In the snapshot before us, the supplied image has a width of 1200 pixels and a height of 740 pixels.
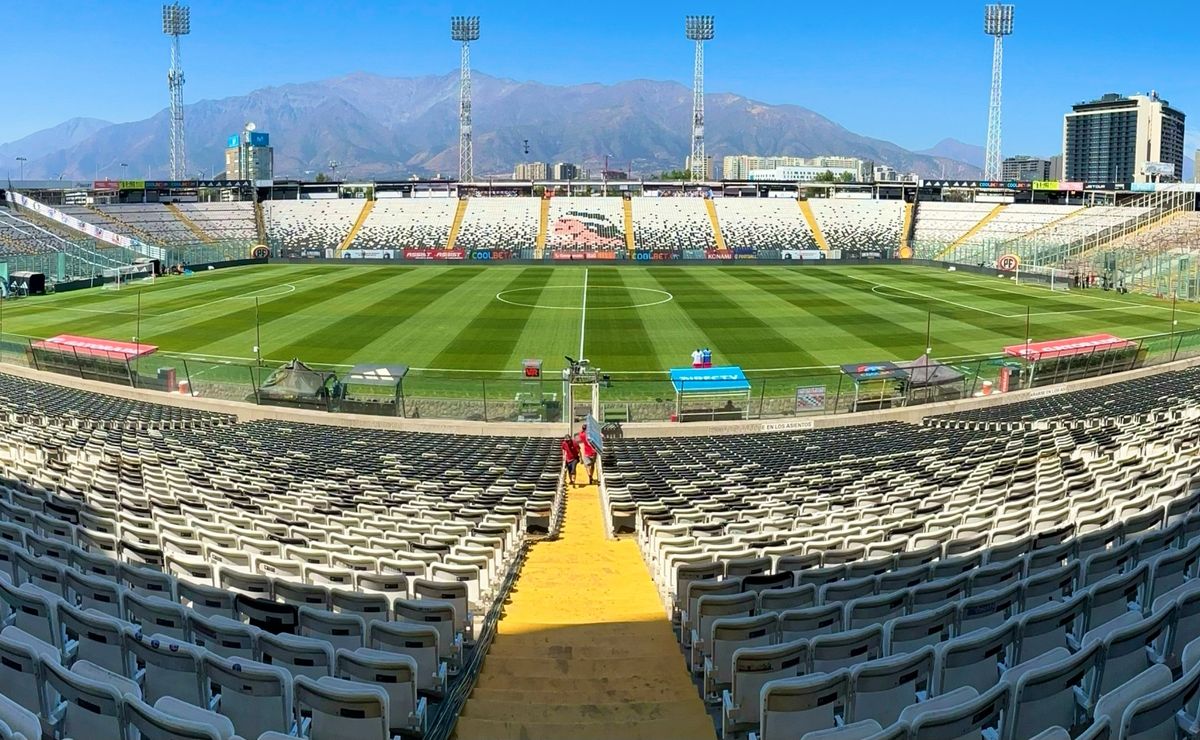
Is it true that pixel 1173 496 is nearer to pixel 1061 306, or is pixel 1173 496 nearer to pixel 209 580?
pixel 209 580

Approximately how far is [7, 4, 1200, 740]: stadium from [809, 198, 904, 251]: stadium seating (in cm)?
5002

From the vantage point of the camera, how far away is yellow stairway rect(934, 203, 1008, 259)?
9562 centimetres

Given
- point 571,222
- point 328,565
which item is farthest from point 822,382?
point 571,222

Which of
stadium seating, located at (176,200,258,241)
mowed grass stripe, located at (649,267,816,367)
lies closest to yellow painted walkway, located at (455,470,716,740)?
mowed grass stripe, located at (649,267,816,367)

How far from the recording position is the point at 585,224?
114062mm

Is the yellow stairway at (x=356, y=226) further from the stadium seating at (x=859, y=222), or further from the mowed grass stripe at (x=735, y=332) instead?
the stadium seating at (x=859, y=222)

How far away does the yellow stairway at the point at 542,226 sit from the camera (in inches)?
4014

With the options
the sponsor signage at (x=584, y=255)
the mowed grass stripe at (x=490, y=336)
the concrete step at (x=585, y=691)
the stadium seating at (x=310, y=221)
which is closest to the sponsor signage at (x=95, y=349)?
the mowed grass stripe at (x=490, y=336)

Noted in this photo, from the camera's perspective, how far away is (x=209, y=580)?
903 centimetres

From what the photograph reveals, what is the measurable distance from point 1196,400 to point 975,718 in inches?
912

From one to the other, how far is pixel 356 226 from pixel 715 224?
149 feet

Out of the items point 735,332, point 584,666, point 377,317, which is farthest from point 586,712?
point 377,317

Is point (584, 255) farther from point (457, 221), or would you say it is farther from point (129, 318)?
point (129, 318)

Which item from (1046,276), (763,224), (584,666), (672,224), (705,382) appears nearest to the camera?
(584,666)
